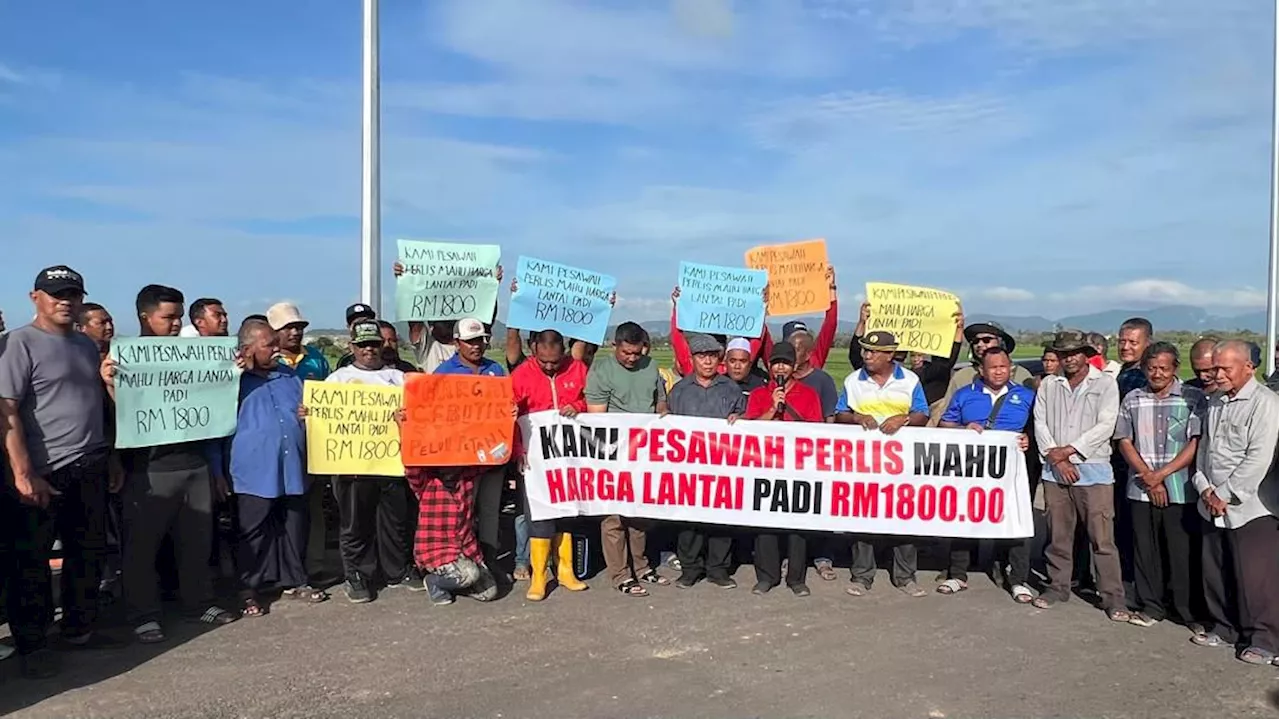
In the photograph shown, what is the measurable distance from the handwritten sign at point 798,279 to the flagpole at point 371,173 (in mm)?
3762

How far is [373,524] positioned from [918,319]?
492 cm

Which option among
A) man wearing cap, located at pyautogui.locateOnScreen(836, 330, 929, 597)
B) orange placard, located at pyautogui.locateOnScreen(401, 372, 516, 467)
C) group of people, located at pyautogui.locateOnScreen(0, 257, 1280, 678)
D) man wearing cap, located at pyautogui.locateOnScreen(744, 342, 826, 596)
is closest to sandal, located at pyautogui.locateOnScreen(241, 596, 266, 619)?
group of people, located at pyautogui.locateOnScreen(0, 257, 1280, 678)

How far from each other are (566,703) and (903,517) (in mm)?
3425

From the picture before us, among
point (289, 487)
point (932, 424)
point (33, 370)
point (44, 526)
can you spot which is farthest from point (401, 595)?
point (932, 424)

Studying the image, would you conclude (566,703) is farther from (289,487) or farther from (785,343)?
(785,343)

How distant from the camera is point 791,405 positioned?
24.2 ft

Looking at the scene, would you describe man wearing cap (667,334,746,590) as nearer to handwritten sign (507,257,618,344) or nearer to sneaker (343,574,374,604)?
handwritten sign (507,257,618,344)

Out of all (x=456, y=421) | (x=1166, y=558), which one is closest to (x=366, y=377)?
(x=456, y=421)

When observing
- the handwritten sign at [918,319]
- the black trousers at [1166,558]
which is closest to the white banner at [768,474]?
the black trousers at [1166,558]

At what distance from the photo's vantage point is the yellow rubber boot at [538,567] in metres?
6.94

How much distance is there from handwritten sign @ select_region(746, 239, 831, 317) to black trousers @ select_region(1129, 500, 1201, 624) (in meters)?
3.24

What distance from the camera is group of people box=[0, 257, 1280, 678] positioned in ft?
18.0

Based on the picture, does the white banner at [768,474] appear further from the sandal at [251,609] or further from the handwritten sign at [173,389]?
the handwritten sign at [173,389]

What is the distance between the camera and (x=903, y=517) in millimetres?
7273
